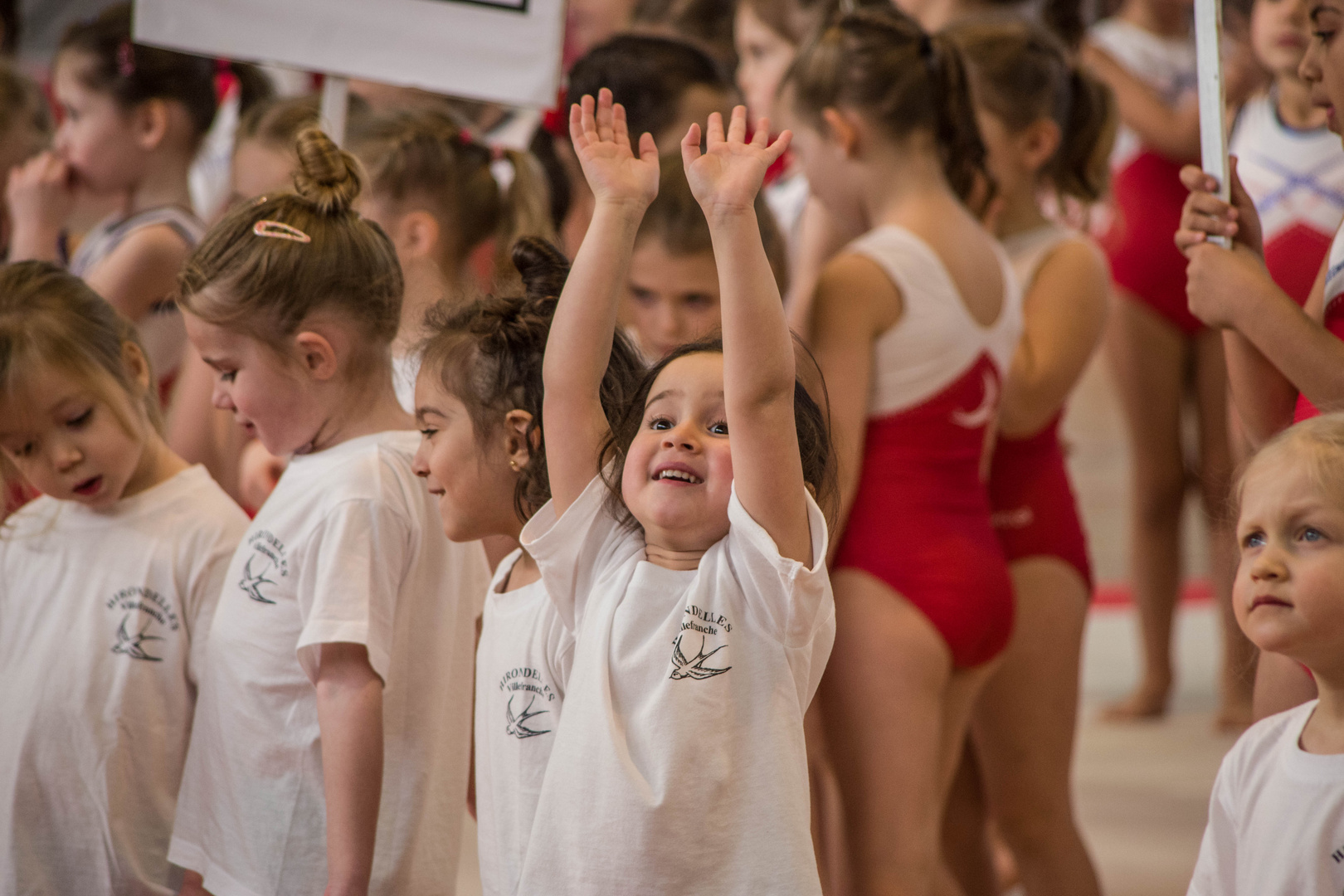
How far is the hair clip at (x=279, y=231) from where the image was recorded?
1.92m

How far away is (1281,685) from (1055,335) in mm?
994

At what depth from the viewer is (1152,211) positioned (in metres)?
4.09

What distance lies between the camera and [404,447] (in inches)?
76.7

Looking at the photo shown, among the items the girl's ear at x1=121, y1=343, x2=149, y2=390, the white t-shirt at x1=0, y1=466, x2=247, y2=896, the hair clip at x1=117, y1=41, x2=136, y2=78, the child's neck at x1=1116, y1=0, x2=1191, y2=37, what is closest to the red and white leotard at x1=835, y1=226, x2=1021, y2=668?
the white t-shirt at x1=0, y1=466, x2=247, y2=896

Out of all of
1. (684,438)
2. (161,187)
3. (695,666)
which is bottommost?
(695,666)

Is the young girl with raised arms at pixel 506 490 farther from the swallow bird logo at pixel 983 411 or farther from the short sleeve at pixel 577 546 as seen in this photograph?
the swallow bird logo at pixel 983 411

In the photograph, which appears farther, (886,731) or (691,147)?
(886,731)

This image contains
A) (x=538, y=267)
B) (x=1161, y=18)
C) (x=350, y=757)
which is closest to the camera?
(x=350, y=757)

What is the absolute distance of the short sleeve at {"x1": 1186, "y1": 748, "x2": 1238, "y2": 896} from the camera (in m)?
1.64

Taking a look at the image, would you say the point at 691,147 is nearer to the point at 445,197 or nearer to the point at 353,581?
the point at 353,581

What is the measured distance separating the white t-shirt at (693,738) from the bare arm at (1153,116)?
2.86m

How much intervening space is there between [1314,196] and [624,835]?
2233mm

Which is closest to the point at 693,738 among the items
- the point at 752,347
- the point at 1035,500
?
the point at 752,347

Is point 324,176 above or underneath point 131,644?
above
